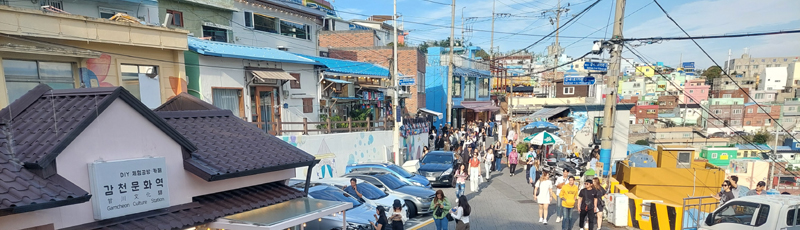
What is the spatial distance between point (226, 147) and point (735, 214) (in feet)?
32.0

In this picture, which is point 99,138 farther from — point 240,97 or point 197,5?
point 197,5

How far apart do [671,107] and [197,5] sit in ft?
203

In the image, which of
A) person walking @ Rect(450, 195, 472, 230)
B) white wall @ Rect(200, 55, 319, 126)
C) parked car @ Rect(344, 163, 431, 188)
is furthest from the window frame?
person walking @ Rect(450, 195, 472, 230)

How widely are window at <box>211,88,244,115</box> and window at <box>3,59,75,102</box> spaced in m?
4.05

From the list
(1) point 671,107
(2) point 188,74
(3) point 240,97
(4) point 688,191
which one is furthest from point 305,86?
(1) point 671,107

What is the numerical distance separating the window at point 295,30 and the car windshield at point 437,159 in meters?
9.66

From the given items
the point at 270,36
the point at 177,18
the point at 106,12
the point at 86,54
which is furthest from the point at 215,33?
the point at 86,54

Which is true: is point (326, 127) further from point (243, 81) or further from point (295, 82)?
point (243, 81)

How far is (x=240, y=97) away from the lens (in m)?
14.3

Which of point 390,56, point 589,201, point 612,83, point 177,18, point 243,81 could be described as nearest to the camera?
point 589,201

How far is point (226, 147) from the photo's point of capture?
18.6ft

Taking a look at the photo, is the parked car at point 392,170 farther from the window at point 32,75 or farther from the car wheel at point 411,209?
the window at point 32,75

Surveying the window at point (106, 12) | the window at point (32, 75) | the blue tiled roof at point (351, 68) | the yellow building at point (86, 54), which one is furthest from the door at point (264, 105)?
the window at point (32, 75)

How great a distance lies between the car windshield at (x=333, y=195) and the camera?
29.7ft
